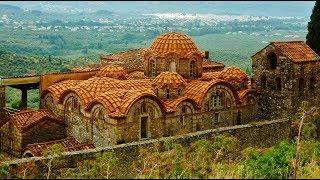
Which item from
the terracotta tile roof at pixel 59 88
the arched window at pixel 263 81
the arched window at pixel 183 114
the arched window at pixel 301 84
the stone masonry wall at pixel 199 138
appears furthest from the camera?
the arched window at pixel 263 81

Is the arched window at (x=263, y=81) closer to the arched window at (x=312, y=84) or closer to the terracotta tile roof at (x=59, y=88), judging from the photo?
the arched window at (x=312, y=84)

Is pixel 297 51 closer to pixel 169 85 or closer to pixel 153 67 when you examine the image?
pixel 169 85

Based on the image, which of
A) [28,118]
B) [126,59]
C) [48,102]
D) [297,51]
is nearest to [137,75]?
[48,102]

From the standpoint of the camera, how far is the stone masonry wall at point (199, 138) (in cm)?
2355

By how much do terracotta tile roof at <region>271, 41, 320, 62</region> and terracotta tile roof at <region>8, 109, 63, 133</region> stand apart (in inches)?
449

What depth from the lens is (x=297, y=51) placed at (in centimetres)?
3133

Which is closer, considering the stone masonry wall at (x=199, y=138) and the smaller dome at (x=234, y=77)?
the stone masonry wall at (x=199, y=138)

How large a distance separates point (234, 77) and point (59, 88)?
29.0 feet

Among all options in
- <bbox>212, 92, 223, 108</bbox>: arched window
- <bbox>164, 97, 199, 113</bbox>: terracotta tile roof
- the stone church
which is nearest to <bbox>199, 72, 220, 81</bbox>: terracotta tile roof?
the stone church

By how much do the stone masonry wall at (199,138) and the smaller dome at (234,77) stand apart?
272 cm

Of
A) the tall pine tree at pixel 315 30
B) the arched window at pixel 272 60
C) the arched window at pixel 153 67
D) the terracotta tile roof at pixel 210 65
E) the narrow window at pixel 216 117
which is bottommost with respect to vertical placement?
the narrow window at pixel 216 117

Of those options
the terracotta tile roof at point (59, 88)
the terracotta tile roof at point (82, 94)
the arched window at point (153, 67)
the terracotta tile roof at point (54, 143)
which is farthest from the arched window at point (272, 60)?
the terracotta tile roof at point (54, 143)

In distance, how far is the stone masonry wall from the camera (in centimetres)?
2355

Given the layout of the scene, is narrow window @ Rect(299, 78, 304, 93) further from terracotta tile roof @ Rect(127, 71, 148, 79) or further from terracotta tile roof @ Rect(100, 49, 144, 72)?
terracotta tile roof @ Rect(100, 49, 144, 72)
